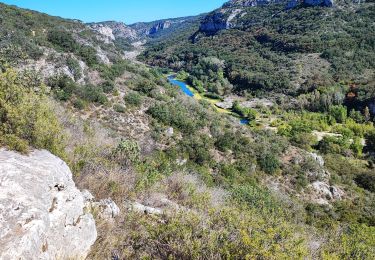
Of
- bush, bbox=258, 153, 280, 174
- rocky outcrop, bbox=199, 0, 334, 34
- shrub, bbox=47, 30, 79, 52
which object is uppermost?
shrub, bbox=47, 30, 79, 52

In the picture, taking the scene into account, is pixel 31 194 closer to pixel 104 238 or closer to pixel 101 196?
pixel 104 238

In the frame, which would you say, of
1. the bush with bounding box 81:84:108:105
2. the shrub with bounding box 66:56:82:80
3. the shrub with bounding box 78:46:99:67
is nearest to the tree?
the shrub with bounding box 78:46:99:67

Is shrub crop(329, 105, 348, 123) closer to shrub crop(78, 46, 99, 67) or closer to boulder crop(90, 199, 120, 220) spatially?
shrub crop(78, 46, 99, 67)

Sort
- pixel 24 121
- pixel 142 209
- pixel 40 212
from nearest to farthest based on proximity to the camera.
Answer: pixel 40 212
pixel 24 121
pixel 142 209

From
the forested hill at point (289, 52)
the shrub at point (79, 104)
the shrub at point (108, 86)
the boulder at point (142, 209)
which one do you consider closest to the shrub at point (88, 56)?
the shrub at point (108, 86)

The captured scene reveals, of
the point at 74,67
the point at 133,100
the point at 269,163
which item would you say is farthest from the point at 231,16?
the point at 269,163

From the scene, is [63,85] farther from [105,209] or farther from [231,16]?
[231,16]
